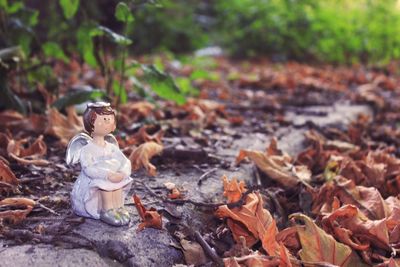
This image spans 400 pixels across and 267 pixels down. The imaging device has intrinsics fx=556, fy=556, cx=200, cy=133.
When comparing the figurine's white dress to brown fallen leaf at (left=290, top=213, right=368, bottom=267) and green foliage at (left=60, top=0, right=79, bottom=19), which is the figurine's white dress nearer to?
brown fallen leaf at (left=290, top=213, right=368, bottom=267)

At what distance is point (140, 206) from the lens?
1.83 metres

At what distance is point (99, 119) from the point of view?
1786 millimetres

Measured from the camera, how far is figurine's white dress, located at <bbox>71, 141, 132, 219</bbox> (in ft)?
5.71

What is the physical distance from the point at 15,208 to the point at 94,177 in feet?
1.13

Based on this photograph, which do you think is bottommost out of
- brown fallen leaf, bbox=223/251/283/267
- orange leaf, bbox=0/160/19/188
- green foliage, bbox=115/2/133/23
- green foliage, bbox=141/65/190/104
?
brown fallen leaf, bbox=223/251/283/267

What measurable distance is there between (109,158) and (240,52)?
708cm

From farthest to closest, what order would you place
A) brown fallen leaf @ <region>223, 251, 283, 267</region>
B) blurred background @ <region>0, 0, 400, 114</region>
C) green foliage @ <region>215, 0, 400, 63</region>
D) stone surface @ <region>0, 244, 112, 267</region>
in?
green foliage @ <region>215, 0, 400, 63</region> < blurred background @ <region>0, 0, 400, 114</region> < brown fallen leaf @ <region>223, 251, 283, 267</region> < stone surface @ <region>0, 244, 112, 267</region>

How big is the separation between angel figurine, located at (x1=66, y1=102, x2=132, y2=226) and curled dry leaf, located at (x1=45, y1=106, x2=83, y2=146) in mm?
992

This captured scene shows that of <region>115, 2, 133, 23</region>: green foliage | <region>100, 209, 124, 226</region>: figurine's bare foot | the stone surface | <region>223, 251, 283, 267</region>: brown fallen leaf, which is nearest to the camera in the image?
the stone surface

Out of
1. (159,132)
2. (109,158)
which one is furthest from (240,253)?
(159,132)

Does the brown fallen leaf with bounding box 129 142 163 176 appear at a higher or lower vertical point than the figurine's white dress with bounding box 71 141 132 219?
lower

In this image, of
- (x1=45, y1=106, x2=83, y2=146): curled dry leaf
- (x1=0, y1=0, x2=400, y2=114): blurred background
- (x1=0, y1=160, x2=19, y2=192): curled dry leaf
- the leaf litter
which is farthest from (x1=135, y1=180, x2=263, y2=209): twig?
(x1=0, y1=0, x2=400, y2=114): blurred background

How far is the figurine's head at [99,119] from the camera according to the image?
5.86 feet

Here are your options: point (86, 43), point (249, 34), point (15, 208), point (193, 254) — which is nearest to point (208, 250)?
point (193, 254)
